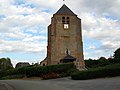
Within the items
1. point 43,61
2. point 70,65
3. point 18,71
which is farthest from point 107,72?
point 43,61

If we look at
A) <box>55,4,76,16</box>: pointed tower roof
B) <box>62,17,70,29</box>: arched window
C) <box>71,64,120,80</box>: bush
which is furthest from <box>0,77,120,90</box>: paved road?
<box>55,4,76,16</box>: pointed tower roof

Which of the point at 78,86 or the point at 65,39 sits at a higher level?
the point at 65,39

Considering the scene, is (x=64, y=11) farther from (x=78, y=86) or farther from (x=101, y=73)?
(x=78, y=86)

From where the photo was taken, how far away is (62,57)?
61.0 metres

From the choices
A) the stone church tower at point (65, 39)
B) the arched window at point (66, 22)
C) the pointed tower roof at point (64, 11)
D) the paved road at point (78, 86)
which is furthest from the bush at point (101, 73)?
the pointed tower roof at point (64, 11)

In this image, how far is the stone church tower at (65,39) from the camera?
61.0m

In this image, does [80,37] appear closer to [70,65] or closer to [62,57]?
[62,57]

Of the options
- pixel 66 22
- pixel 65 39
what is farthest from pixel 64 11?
pixel 65 39

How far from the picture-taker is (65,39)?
62.7 m

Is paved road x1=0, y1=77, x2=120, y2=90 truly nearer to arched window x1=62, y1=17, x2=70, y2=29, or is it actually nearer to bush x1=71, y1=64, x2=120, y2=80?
bush x1=71, y1=64, x2=120, y2=80

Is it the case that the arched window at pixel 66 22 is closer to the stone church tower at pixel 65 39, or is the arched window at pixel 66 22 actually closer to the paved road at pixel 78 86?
the stone church tower at pixel 65 39

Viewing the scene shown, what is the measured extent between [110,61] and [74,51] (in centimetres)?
877

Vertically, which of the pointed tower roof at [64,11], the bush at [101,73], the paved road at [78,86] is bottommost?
the paved road at [78,86]

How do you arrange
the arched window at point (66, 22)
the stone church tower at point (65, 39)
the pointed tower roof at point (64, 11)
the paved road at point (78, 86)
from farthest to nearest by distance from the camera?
the pointed tower roof at point (64, 11), the arched window at point (66, 22), the stone church tower at point (65, 39), the paved road at point (78, 86)
